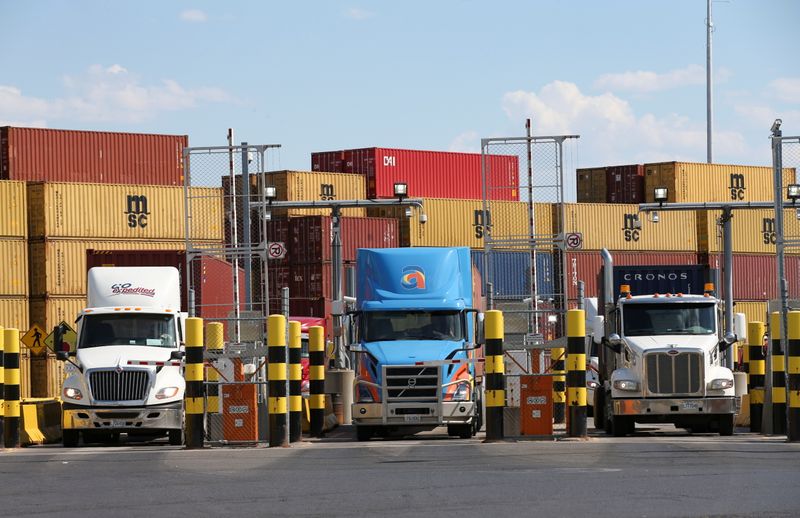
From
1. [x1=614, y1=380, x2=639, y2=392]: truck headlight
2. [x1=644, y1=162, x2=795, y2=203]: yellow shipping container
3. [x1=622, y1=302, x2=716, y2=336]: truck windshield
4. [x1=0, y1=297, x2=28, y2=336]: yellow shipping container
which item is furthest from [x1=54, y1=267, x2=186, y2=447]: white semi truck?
[x1=644, y1=162, x2=795, y2=203]: yellow shipping container

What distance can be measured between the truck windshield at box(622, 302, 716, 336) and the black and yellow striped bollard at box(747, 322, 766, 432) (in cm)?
69

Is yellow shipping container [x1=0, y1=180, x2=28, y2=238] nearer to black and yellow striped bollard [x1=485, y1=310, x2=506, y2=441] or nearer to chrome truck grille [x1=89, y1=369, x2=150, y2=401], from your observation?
chrome truck grille [x1=89, y1=369, x2=150, y2=401]

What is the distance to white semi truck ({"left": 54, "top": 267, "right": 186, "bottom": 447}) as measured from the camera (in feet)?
81.6

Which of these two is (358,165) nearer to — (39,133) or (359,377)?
(39,133)

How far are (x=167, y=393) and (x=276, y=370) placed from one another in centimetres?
378

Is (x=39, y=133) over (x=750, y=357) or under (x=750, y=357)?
over

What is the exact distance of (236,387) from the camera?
76.5ft

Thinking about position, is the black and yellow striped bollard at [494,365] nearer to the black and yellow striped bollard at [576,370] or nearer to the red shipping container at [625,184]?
the black and yellow striped bollard at [576,370]

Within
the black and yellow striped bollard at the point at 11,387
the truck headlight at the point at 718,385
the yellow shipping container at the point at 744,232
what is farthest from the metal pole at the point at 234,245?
the yellow shipping container at the point at 744,232

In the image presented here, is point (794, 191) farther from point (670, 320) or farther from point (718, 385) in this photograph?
point (718, 385)

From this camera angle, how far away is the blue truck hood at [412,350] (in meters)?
24.8

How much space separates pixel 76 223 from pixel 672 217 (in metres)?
25.4

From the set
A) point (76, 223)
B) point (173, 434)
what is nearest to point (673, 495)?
point (173, 434)

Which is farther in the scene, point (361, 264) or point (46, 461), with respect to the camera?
point (361, 264)
